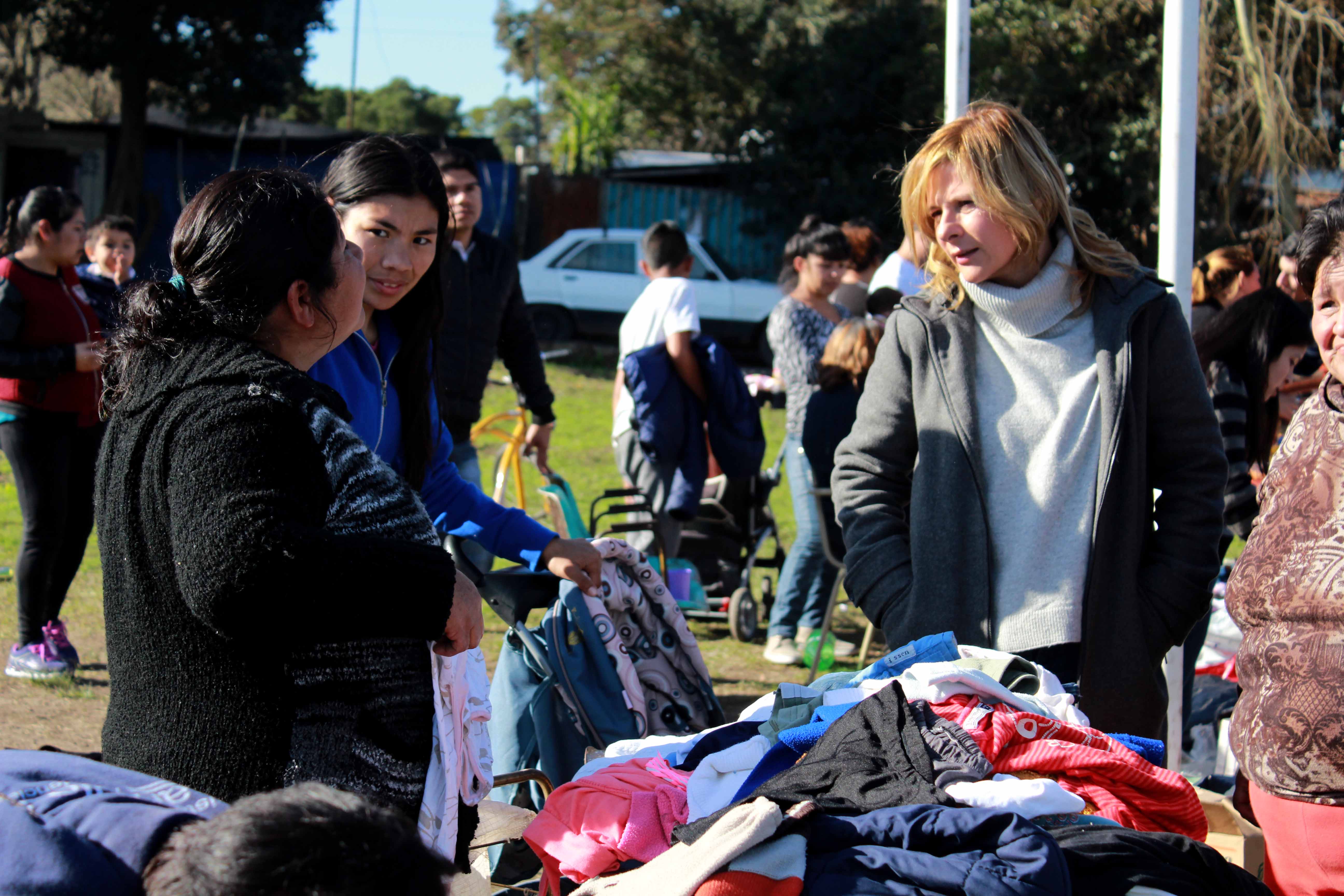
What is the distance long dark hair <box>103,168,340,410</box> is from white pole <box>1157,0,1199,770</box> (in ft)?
8.13

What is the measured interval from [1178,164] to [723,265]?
13625mm

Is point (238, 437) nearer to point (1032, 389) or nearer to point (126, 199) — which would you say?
point (1032, 389)

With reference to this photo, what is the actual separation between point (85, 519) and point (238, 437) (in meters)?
4.10

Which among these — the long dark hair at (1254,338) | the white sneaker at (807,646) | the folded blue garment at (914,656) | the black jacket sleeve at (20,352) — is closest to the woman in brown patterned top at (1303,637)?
the folded blue garment at (914,656)

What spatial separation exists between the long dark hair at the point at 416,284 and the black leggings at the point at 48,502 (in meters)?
2.87

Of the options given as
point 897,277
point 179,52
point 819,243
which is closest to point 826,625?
point 897,277

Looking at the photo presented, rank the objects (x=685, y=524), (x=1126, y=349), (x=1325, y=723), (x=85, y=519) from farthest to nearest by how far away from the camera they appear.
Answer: (x=685, y=524)
(x=85, y=519)
(x=1126, y=349)
(x=1325, y=723)

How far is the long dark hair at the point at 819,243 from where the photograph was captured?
5.82 metres

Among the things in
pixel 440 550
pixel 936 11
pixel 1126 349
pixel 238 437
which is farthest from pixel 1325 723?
pixel 936 11

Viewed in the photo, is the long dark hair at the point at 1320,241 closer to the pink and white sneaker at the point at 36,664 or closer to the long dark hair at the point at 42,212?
the long dark hair at the point at 42,212

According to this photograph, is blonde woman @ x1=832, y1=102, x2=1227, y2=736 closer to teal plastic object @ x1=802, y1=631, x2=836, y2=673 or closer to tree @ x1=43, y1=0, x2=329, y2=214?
teal plastic object @ x1=802, y1=631, x2=836, y2=673

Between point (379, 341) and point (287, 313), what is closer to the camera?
point (287, 313)

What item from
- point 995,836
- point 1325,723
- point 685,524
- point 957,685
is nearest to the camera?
point 995,836

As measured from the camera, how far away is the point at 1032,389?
2.47 meters
